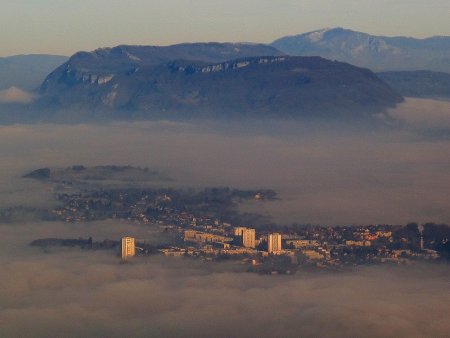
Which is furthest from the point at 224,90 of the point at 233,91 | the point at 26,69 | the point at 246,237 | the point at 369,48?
the point at 369,48

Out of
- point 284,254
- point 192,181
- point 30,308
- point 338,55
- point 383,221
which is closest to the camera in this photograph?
point 30,308

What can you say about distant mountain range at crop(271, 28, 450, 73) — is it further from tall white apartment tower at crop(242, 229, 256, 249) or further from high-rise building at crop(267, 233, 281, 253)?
high-rise building at crop(267, 233, 281, 253)

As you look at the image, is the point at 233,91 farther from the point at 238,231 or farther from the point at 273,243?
the point at 273,243

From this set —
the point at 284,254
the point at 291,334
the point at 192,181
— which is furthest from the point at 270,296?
the point at 192,181

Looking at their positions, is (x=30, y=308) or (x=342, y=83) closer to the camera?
→ (x=30, y=308)

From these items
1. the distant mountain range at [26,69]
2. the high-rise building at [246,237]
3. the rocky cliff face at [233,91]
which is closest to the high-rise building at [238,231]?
the high-rise building at [246,237]

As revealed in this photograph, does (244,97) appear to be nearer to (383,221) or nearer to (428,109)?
(428,109)

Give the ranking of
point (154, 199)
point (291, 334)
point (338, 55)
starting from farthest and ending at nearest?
point (338, 55), point (154, 199), point (291, 334)
